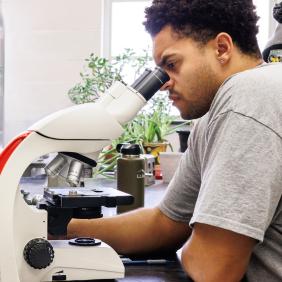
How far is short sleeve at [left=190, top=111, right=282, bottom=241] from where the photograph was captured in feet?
2.79

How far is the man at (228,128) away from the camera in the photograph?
0.85 metres

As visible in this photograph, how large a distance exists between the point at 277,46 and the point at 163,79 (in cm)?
95

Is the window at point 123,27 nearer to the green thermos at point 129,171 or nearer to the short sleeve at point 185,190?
the green thermos at point 129,171

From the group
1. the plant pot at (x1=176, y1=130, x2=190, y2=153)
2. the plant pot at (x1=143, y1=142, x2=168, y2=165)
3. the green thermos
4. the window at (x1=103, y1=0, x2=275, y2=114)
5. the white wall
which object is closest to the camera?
the green thermos

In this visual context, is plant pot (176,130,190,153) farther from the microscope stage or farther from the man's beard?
the microscope stage

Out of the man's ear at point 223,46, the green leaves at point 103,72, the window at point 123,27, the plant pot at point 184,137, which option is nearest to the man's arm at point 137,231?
the man's ear at point 223,46

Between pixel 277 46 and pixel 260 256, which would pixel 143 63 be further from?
pixel 260 256

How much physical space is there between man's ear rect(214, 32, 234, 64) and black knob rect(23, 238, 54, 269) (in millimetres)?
522

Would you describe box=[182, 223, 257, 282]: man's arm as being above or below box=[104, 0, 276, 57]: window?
below

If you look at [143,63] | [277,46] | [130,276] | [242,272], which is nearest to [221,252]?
[242,272]

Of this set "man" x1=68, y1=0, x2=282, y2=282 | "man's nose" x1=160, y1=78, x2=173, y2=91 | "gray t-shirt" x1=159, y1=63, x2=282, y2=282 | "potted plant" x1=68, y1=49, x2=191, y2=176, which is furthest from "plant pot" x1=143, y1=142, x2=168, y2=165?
"gray t-shirt" x1=159, y1=63, x2=282, y2=282

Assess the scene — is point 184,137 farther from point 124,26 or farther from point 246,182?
point 124,26

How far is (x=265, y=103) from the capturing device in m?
0.88

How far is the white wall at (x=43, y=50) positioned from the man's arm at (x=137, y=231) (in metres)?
2.12
